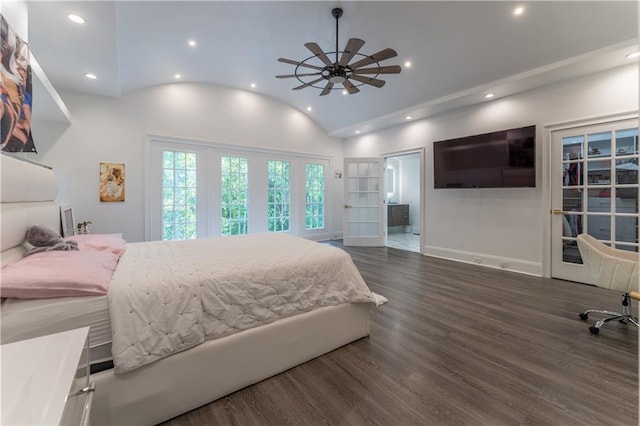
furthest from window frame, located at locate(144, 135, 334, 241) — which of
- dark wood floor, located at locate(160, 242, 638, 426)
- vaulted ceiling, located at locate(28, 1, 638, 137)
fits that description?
dark wood floor, located at locate(160, 242, 638, 426)

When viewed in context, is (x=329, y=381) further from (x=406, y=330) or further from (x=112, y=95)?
(x=112, y=95)

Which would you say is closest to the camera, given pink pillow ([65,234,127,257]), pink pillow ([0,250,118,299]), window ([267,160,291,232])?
pink pillow ([0,250,118,299])

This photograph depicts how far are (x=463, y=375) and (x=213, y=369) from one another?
1620 millimetres

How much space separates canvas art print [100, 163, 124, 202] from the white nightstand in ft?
14.3

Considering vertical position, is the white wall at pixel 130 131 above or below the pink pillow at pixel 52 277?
above

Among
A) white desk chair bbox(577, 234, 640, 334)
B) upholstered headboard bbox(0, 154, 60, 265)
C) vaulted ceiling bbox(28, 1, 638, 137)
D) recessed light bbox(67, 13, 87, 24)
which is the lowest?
white desk chair bbox(577, 234, 640, 334)

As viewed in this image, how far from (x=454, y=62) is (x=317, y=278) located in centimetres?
372

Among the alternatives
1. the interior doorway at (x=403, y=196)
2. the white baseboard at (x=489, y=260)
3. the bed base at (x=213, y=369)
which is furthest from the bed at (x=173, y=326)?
the interior doorway at (x=403, y=196)

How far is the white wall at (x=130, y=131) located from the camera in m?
4.02

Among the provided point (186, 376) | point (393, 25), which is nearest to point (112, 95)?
point (393, 25)

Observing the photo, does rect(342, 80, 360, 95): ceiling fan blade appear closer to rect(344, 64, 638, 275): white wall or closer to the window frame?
rect(344, 64, 638, 275): white wall

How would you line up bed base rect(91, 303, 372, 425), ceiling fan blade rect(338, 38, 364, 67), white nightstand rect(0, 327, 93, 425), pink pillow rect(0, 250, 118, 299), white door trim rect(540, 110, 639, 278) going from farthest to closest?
white door trim rect(540, 110, 639, 278), ceiling fan blade rect(338, 38, 364, 67), bed base rect(91, 303, 372, 425), pink pillow rect(0, 250, 118, 299), white nightstand rect(0, 327, 93, 425)

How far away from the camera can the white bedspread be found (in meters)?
1.33

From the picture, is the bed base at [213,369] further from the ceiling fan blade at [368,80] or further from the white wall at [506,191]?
the white wall at [506,191]
